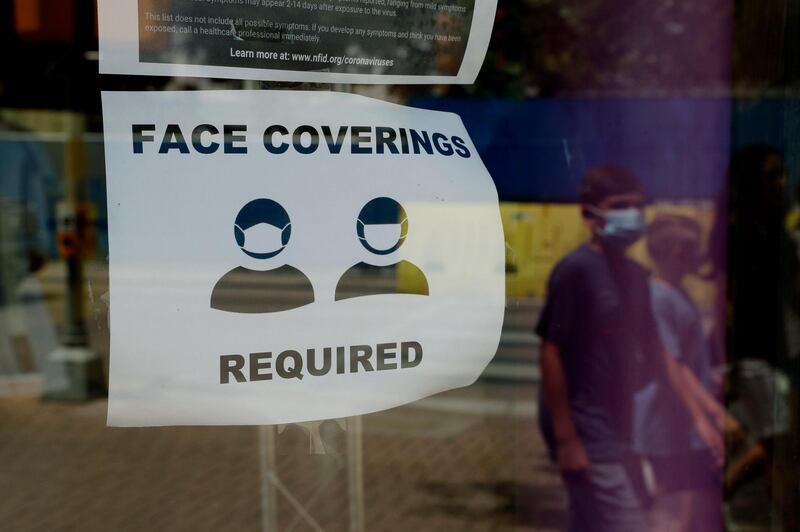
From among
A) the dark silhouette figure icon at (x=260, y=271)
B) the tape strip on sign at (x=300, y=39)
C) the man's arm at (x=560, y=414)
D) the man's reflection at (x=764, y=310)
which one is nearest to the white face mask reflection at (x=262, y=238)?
the dark silhouette figure icon at (x=260, y=271)

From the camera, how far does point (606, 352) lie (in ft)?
8.64

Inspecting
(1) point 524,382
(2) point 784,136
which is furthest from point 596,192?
(1) point 524,382

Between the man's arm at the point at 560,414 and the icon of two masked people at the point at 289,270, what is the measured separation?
1.02 meters

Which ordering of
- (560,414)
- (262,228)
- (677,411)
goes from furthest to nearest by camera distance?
(560,414) < (677,411) < (262,228)

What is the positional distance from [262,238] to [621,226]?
136cm

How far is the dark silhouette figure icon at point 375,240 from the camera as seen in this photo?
69.5 inches

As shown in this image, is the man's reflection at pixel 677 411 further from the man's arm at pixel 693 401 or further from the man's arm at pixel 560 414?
the man's arm at pixel 560 414

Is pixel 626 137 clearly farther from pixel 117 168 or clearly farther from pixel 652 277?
pixel 117 168

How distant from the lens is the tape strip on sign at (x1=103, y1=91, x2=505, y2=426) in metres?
1.62

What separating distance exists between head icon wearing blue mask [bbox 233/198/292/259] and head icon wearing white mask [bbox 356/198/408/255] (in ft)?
0.50

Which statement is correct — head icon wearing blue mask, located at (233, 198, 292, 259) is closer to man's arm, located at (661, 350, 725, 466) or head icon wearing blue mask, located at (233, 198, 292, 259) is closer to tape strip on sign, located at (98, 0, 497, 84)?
tape strip on sign, located at (98, 0, 497, 84)

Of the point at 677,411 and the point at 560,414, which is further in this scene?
the point at 560,414

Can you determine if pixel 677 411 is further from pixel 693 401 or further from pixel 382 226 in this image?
pixel 382 226

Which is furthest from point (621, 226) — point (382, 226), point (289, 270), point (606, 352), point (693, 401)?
point (289, 270)
